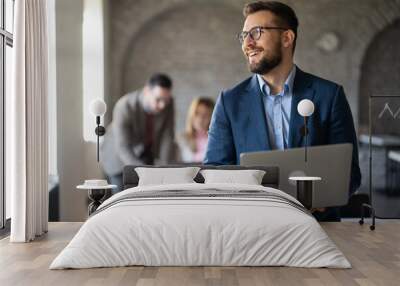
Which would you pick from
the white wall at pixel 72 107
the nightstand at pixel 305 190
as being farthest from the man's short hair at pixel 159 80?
the nightstand at pixel 305 190

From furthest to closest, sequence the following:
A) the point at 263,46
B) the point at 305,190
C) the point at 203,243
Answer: the point at 263,46 → the point at 305,190 → the point at 203,243

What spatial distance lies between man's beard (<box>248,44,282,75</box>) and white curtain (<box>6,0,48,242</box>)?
7.85 ft

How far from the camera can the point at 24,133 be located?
240 inches

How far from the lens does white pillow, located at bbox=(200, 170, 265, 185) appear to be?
21.7ft

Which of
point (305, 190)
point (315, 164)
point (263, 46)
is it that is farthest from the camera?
point (263, 46)

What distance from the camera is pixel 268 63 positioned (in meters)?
7.54

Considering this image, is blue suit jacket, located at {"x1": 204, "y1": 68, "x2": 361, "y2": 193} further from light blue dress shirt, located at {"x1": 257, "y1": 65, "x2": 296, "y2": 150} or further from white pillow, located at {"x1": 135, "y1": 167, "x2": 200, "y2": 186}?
white pillow, located at {"x1": 135, "y1": 167, "x2": 200, "y2": 186}

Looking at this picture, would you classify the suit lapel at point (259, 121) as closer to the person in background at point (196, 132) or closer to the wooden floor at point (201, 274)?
the person in background at point (196, 132)

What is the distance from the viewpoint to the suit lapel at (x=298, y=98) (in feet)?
24.2

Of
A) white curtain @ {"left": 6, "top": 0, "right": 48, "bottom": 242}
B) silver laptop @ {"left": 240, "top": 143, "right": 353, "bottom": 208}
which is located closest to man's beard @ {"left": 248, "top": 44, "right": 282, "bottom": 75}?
silver laptop @ {"left": 240, "top": 143, "right": 353, "bottom": 208}

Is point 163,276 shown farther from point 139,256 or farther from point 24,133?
point 24,133

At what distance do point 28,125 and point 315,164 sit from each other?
9.98ft

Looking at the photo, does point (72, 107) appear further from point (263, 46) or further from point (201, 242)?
point (201, 242)

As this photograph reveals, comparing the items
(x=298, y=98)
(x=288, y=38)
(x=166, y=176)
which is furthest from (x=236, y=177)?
(x=288, y=38)
